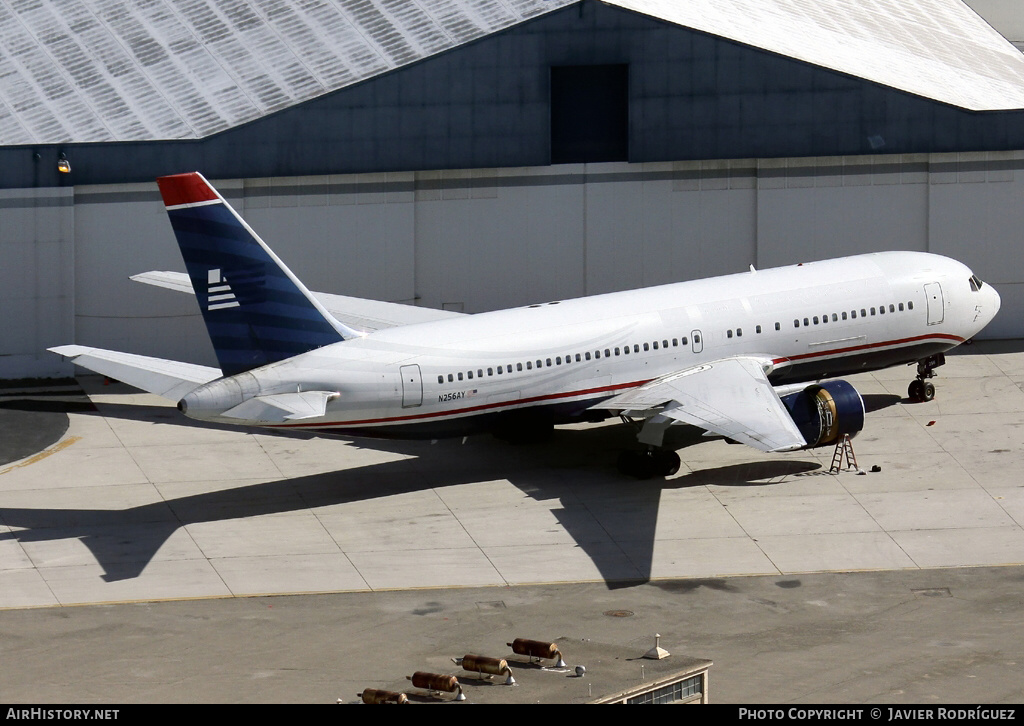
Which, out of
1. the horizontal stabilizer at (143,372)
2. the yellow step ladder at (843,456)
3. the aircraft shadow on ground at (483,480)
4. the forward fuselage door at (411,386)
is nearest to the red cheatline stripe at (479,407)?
the forward fuselage door at (411,386)

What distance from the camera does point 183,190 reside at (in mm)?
41781

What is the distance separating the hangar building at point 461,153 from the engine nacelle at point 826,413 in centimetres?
1465

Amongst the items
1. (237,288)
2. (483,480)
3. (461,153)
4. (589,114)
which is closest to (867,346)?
(483,480)

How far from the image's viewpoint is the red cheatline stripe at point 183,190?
41625 mm

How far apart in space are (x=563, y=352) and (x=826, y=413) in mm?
7485

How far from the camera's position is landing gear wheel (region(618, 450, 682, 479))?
4856cm

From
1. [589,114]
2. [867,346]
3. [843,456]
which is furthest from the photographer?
[589,114]

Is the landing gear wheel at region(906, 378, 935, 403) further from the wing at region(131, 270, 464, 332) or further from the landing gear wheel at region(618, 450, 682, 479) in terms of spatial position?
the wing at region(131, 270, 464, 332)

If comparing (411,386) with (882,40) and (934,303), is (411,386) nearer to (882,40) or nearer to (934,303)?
(934,303)

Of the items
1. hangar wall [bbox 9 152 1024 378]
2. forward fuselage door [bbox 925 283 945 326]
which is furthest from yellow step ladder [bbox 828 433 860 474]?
hangar wall [bbox 9 152 1024 378]

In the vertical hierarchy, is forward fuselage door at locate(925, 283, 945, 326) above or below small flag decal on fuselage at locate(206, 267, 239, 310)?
below

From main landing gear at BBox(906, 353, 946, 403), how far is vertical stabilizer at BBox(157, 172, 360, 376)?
815 inches

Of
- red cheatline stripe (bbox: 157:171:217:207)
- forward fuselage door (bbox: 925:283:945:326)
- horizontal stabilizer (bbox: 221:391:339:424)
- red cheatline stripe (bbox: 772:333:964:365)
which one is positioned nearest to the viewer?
red cheatline stripe (bbox: 157:171:217:207)

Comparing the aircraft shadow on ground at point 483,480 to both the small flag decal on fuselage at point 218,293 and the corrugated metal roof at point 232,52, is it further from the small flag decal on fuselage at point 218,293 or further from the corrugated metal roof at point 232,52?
the corrugated metal roof at point 232,52
